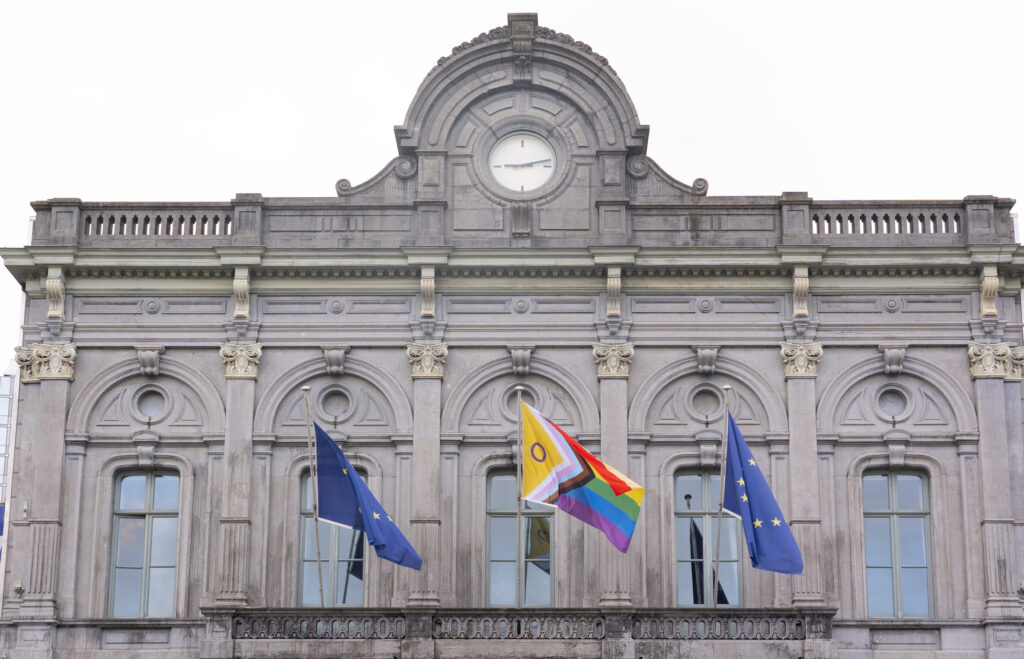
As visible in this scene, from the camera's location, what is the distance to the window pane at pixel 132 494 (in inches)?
1257

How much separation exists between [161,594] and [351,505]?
4597mm

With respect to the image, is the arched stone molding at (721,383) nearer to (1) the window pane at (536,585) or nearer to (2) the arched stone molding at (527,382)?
(2) the arched stone molding at (527,382)

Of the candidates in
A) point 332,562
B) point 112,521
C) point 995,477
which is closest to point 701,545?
point 995,477

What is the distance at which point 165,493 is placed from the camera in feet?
105

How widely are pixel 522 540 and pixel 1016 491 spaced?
9.29 metres

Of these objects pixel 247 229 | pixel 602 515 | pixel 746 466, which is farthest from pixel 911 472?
pixel 247 229

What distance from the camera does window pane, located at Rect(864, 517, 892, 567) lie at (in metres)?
31.3

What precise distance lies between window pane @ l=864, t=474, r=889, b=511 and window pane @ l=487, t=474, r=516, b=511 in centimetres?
673

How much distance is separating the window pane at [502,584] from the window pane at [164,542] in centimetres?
603

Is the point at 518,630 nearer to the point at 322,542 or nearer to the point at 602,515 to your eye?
the point at 602,515

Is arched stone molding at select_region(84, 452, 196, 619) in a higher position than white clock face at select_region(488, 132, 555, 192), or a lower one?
lower

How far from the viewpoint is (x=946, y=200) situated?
107 ft

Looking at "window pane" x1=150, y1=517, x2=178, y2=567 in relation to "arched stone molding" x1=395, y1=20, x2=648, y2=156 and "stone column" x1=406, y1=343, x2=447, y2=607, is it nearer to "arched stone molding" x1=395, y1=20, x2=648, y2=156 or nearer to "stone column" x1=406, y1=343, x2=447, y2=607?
"stone column" x1=406, y1=343, x2=447, y2=607

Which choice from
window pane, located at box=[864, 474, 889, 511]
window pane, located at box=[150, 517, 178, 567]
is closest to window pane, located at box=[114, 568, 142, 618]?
window pane, located at box=[150, 517, 178, 567]
